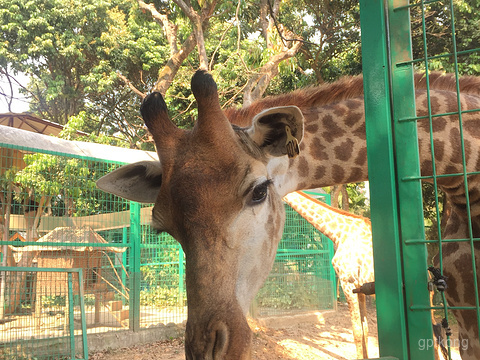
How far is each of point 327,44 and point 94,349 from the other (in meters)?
10.2

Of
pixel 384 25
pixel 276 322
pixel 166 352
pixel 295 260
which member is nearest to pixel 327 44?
pixel 295 260

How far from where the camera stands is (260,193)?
91.2 inches

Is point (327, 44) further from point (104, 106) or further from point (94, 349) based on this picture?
point (104, 106)

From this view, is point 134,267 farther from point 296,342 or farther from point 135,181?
point 135,181

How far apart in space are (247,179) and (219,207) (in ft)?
0.80

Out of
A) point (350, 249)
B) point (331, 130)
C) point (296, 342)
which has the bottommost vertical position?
point (296, 342)

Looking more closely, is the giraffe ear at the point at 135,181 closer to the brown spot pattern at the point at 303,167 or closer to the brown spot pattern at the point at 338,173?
the brown spot pattern at the point at 303,167

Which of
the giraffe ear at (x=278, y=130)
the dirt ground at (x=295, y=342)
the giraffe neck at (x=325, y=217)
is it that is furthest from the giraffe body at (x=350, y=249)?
the giraffe ear at (x=278, y=130)

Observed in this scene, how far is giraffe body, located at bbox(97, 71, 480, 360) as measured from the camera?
197cm

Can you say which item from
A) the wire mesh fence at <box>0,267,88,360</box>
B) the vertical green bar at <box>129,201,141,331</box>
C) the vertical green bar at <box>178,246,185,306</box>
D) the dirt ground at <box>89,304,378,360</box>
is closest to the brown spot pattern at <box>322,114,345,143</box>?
the wire mesh fence at <box>0,267,88,360</box>

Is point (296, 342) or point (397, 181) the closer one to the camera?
point (397, 181)

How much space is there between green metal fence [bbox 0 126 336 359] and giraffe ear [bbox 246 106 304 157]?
3.42 metres

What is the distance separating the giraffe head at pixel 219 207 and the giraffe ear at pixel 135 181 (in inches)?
20.4

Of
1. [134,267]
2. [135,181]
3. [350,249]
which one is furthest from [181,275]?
[135,181]
